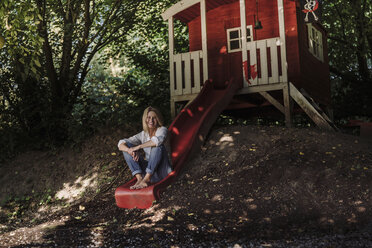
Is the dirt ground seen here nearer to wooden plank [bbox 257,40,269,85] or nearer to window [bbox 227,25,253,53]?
wooden plank [bbox 257,40,269,85]

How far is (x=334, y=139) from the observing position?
8234mm

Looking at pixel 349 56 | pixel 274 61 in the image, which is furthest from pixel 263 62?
pixel 349 56

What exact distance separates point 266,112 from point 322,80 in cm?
222

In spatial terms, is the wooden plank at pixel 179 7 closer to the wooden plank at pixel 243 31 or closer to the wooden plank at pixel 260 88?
the wooden plank at pixel 243 31

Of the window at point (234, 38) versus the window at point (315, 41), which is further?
the window at point (315, 41)

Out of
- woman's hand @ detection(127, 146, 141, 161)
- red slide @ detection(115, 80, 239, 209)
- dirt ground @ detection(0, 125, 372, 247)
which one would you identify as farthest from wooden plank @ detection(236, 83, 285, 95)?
woman's hand @ detection(127, 146, 141, 161)

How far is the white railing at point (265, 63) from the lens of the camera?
1021 centimetres

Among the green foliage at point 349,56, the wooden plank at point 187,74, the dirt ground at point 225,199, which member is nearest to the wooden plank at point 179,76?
the wooden plank at point 187,74

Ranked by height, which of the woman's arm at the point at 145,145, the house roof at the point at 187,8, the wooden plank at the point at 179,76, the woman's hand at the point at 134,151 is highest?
the house roof at the point at 187,8

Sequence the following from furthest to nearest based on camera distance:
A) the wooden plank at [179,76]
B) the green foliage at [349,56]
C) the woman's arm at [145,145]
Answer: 1. the green foliage at [349,56]
2. the wooden plank at [179,76]
3. the woman's arm at [145,145]

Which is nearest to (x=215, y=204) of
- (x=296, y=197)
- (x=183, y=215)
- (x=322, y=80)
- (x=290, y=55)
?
(x=183, y=215)

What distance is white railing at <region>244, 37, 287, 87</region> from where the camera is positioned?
1021cm

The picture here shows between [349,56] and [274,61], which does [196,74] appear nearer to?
[274,61]

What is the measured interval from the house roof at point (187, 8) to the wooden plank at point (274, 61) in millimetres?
2151
